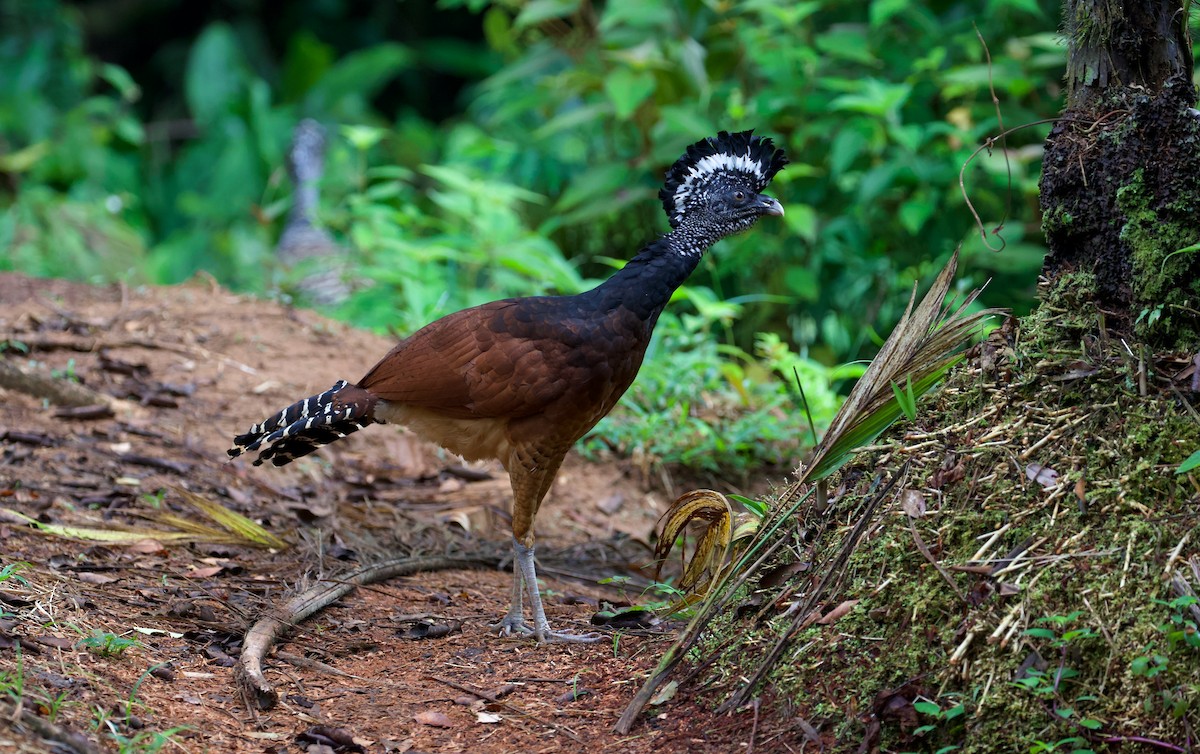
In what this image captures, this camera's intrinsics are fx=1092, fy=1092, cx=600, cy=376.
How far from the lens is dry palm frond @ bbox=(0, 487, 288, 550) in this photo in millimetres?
4090

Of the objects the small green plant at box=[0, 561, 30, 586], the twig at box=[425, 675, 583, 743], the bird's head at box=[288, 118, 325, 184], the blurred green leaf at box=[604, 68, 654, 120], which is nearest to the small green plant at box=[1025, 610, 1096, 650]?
the twig at box=[425, 675, 583, 743]

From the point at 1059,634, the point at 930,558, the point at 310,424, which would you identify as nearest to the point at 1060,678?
the point at 1059,634

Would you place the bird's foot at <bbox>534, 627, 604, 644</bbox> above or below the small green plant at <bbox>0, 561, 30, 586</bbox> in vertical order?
Answer: below

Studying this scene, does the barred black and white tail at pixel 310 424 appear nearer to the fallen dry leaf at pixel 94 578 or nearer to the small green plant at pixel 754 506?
the fallen dry leaf at pixel 94 578

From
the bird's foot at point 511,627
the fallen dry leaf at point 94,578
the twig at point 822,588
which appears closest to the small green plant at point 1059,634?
the twig at point 822,588

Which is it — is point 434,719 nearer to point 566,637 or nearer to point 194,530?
point 566,637

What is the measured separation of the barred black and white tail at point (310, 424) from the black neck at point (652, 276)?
1024mm

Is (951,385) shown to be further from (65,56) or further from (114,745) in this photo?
(65,56)

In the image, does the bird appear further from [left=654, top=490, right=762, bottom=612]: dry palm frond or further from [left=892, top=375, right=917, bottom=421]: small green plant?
[left=892, top=375, right=917, bottom=421]: small green plant

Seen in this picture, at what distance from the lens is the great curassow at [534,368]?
13.1 ft

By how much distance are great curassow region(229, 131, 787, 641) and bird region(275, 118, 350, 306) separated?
3662mm

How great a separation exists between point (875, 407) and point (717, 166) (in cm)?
173

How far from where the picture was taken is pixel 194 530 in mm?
4305

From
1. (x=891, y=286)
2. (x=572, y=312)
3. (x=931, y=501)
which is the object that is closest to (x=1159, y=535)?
(x=931, y=501)
